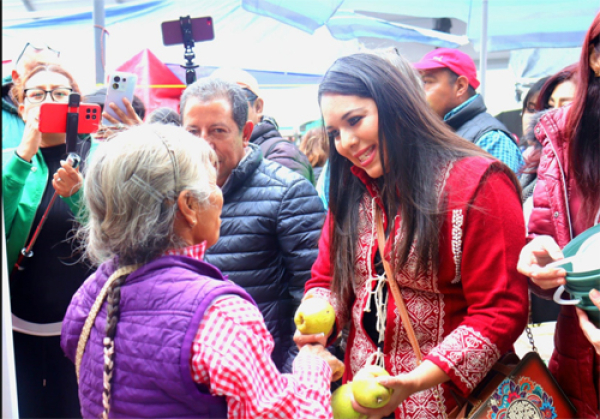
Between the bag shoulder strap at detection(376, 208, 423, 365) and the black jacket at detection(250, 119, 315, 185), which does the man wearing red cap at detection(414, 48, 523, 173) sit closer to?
the black jacket at detection(250, 119, 315, 185)

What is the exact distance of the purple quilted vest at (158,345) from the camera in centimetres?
115

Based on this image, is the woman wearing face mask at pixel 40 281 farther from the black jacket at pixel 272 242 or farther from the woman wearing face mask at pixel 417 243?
the woman wearing face mask at pixel 417 243

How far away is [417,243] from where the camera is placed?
5.12 ft

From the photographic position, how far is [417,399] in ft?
5.32

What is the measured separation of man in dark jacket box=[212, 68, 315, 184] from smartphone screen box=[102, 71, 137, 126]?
0.69 meters

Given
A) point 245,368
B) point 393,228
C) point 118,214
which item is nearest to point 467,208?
point 393,228

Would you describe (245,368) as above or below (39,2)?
below

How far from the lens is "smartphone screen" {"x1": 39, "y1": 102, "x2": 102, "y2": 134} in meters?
2.32

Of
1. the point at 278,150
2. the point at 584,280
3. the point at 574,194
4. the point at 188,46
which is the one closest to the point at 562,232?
the point at 574,194

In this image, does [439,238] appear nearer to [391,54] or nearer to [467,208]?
[467,208]

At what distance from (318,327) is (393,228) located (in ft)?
1.22

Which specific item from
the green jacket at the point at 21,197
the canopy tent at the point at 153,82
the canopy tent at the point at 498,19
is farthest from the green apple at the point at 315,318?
the canopy tent at the point at 498,19

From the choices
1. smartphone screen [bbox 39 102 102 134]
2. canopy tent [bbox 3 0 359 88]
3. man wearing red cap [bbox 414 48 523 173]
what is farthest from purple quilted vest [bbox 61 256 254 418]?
canopy tent [bbox 3 0 359 88]

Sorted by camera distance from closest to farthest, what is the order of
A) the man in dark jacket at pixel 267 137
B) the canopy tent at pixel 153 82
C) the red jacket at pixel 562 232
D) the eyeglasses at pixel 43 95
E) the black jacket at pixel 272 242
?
the red jacket at pixel 562 232 < the black jacket at pixel 272 242 < the eyeglasses at pixel 43 95 < the man in dark jacket at pixel 267 137 < the canopy tent at pixel 153 82
